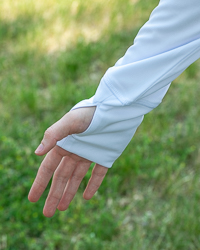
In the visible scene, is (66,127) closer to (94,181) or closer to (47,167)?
(47,167)

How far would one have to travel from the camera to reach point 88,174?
6.98ft

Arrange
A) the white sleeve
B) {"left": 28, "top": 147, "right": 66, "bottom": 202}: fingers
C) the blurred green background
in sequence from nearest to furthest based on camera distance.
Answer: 1. the white sleeve
2. {"left": 28, "top": 147, "right": 66, "bottom": 202}: fingers
3. the blurred green background

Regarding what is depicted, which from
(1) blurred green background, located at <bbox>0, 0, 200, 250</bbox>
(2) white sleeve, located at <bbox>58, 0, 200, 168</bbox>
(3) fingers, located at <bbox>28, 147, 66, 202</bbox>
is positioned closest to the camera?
(2) white sleeve, located at <bbox>58, 0, 200, 168</bbox>

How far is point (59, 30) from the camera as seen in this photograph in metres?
3.59

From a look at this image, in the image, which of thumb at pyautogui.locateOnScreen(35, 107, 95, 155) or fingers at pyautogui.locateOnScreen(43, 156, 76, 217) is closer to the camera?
thumb at pyautogui.locateOnScreen(35, 107, 95, 155)

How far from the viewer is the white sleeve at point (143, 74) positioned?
1226mm

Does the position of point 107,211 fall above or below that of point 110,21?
below

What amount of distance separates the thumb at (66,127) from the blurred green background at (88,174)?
28.7 inches

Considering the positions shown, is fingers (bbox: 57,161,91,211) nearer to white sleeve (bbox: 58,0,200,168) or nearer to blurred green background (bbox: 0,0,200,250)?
white sleeve (bbox: 58,0,200,168)

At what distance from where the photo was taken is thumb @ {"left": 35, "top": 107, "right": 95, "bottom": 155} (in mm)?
1235

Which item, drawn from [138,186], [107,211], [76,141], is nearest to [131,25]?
[138,186]

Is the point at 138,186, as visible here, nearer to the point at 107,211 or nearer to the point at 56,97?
→ the point at 107,211

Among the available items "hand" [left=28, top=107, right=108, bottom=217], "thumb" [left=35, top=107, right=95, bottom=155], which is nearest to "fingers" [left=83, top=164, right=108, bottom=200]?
"hand" [left=28, top=107, right=108, bottom=217]

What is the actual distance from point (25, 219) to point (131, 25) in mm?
2623
